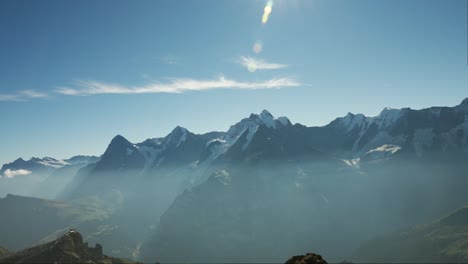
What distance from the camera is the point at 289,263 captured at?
2445 inches

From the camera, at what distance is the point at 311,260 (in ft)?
195

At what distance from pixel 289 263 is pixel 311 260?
412 cm
